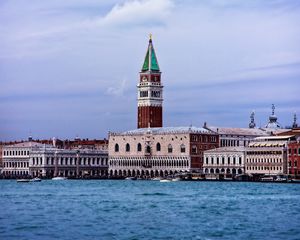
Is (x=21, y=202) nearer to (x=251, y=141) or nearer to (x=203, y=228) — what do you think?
(x=203, y=228)

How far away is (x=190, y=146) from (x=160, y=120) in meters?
13.2

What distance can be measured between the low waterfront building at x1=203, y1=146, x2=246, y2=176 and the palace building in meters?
3.00

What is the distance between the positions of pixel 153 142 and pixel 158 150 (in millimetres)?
1100

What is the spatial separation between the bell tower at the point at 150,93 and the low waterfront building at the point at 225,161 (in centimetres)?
1496

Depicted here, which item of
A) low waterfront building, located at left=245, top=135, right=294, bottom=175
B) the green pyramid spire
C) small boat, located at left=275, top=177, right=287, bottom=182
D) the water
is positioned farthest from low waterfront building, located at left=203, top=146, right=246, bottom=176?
the water

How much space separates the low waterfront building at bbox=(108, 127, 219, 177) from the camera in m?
108

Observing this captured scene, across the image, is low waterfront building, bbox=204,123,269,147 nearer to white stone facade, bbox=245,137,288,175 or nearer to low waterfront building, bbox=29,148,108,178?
white stone facade, bbox=245,137,288,175

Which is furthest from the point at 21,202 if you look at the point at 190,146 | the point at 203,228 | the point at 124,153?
the point at 124,153

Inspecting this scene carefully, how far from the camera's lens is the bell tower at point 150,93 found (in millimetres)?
119000

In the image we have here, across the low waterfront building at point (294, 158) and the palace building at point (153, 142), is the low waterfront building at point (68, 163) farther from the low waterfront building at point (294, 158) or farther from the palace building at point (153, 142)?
the low waterfront building at point (294, 158)

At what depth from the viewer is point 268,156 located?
97.6 meters

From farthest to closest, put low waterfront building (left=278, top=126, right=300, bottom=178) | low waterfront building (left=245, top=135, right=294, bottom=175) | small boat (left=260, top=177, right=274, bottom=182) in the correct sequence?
low waterfront building (left=245, top=135, right=294, bottom=175), low waterfront building (left=278, top=126, right=300, bottom=178), small boat (left=260, top=177, right=274, bottom=182)

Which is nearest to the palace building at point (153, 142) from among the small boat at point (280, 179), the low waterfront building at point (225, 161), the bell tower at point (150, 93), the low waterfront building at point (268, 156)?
the bell tower at point (150, 93)

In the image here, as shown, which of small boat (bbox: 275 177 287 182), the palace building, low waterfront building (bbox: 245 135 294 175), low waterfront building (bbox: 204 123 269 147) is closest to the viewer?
small boat (bbox: 275 177 287 182)
